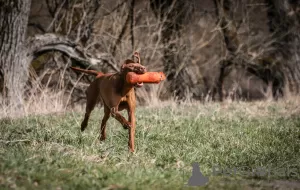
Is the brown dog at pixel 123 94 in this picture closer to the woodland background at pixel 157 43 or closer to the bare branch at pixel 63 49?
the woodland background at pixel 157 43

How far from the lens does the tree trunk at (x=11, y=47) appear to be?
29.5 feet

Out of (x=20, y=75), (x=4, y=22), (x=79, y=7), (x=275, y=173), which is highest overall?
(x=79, y=7)

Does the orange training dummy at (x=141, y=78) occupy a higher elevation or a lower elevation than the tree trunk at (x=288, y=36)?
lower

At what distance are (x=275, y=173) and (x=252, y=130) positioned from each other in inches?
84.5

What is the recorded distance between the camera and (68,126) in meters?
6.67

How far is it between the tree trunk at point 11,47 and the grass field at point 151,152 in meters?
1.56

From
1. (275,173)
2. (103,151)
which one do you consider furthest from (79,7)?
(275,173)

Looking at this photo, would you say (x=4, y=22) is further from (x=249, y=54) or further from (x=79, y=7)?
(x=249, y=54)

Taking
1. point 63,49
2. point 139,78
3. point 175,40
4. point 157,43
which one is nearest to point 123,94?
point 139,78

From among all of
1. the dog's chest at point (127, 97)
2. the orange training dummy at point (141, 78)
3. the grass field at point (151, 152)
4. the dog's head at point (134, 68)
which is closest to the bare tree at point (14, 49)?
the grass field at point (151, 152)

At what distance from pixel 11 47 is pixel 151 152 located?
4870 millimetres

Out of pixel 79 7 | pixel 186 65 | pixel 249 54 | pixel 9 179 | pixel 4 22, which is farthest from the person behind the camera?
pixel 249 54

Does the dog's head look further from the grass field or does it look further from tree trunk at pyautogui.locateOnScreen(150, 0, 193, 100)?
tree trunk at pyautogui.locateOnScreen(150, 0, 193, 100)

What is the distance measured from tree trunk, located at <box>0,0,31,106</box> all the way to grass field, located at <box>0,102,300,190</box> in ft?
5.11
